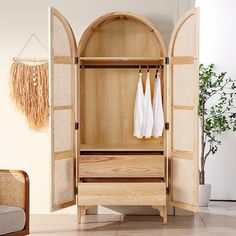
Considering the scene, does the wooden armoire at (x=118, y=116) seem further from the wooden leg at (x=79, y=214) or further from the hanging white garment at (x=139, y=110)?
the hanging white garment at (x=139, y=110)

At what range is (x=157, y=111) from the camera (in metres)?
7.01

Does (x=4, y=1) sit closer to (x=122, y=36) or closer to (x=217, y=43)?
(x=122, y=36)

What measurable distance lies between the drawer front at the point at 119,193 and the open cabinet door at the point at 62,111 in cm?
22

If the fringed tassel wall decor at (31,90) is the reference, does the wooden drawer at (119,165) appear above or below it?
below

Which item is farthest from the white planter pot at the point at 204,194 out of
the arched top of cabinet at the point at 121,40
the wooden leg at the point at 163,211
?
the arched top of cabinet at the point at 121,40

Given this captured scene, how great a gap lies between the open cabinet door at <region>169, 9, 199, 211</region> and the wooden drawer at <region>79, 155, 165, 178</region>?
0.74 ft

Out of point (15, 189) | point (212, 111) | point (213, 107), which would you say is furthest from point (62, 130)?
point (213, 107)

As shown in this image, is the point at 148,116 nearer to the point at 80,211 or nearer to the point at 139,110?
the point at 139,110

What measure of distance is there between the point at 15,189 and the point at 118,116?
6.73 ft

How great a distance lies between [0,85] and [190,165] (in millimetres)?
2156

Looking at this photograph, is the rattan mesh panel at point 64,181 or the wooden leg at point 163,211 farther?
the wooden leg at point 163,211

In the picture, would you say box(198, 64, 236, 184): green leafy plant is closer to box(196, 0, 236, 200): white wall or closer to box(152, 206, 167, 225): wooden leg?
box(196, 0, 236, 200): white wall

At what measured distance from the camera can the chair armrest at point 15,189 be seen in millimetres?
5406

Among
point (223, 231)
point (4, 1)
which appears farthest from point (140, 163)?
point (4, 1)
